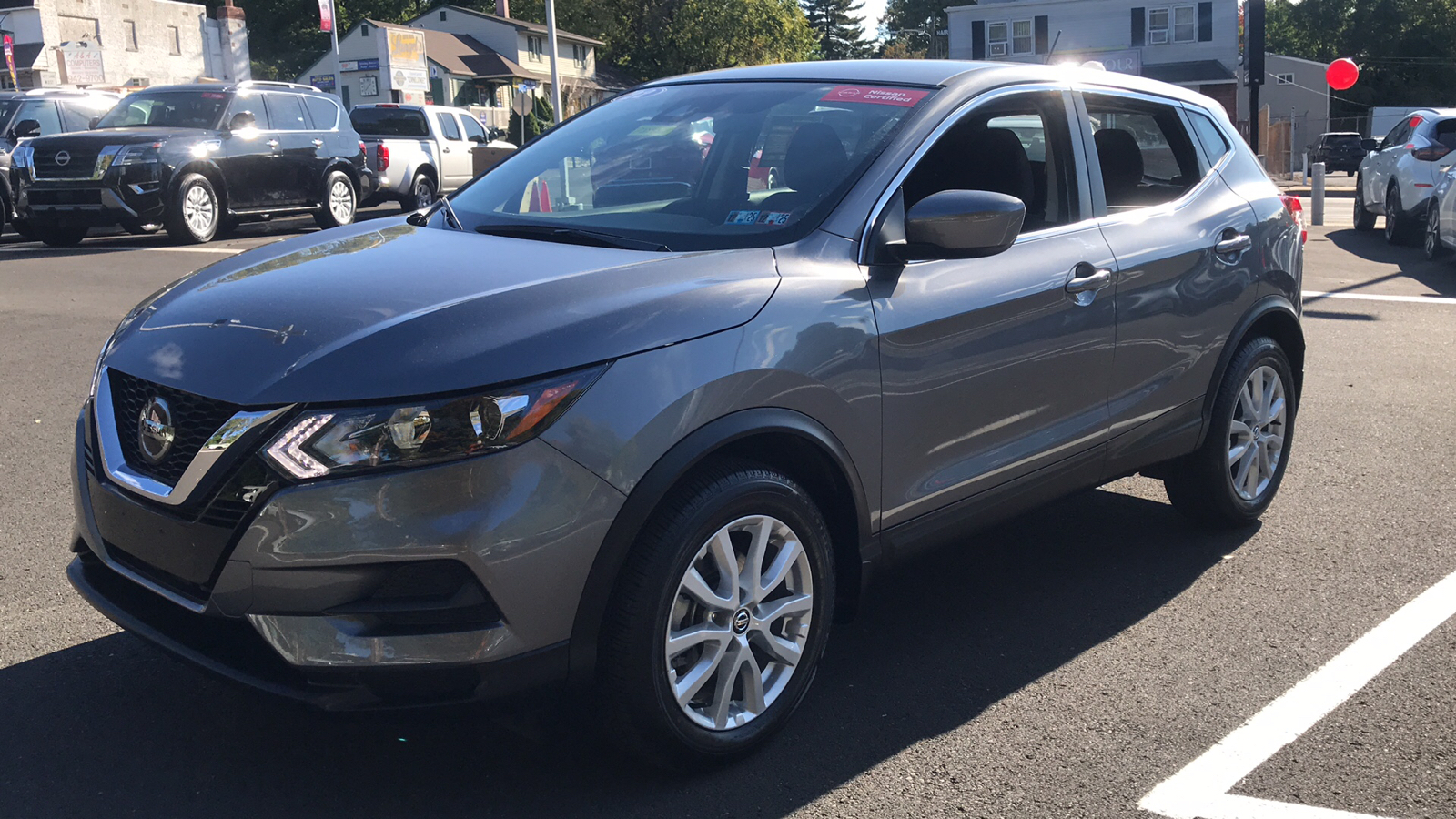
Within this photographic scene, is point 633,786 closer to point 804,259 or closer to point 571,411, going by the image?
point 571,411

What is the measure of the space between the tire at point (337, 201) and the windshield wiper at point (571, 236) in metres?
14.3

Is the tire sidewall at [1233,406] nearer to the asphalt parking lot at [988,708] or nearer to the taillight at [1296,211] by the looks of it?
the asphalt parking lot at [988,708]

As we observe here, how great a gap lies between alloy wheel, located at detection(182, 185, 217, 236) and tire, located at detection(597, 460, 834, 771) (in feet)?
45.9

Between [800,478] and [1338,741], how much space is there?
1.54 meters

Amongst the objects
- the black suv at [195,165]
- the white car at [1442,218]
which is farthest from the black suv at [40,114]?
the white car at [1442,218]

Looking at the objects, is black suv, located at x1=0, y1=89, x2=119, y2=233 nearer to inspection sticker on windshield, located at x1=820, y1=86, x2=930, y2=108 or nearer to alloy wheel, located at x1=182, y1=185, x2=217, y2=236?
alloy wheel, located at x1=182, y1=185, x2=217, y2=236

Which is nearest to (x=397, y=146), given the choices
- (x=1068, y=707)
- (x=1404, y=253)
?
(x=1404, y=253)

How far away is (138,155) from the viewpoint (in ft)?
48.4

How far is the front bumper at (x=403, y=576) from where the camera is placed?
8.37 ft

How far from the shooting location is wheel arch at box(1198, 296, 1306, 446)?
4.68 meters

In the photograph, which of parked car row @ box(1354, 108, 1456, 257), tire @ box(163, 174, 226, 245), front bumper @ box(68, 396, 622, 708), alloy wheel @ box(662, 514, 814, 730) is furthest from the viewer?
tire @ box(163, 174, 226, 245)

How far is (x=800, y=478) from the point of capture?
330cm

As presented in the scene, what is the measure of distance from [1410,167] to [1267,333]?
1198 cm

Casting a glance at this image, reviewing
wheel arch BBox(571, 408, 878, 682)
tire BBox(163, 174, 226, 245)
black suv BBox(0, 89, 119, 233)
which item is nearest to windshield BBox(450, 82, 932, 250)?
wheel arch BBox(571, 408, 878, 682)
